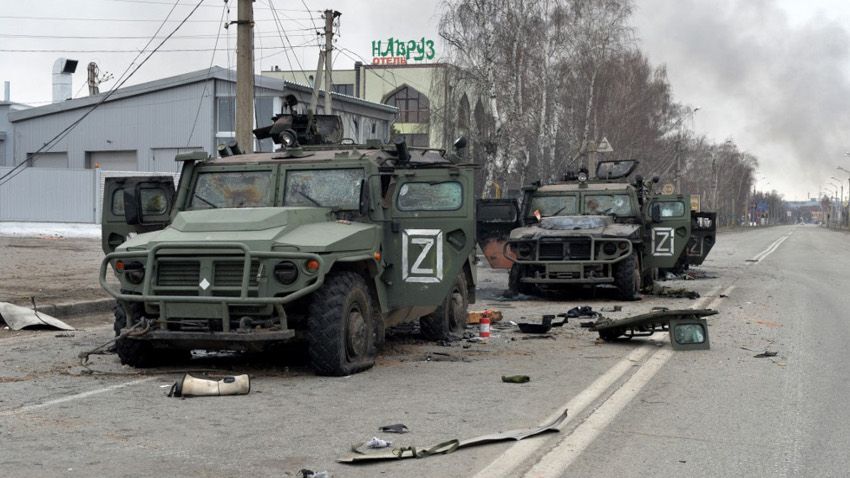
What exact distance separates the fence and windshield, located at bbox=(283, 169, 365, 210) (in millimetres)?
25586

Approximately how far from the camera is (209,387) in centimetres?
725

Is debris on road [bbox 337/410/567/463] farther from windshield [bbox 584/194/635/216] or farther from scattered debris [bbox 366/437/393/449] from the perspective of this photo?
windshield [bbox 584/194/635/216]

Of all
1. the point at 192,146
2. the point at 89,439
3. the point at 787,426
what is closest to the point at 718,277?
the point at 787,426

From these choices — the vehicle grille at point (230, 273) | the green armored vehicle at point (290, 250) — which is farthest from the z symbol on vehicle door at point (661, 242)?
the vehicle grille at point (230, 273)

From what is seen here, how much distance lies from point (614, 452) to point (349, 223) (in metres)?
3.71

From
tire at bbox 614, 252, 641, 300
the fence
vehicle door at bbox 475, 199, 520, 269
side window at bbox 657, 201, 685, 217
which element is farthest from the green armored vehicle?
the fence

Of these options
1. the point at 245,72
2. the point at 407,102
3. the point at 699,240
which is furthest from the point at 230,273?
the point at 407,102

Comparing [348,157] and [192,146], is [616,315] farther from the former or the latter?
[192,146]

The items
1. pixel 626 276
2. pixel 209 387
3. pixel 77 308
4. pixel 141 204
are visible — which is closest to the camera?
pixel 209 387

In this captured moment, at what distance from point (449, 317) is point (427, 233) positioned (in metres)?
1.85

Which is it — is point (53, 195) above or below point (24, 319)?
above

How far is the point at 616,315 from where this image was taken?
13.6 meters

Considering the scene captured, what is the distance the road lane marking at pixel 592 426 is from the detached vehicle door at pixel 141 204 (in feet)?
14.5

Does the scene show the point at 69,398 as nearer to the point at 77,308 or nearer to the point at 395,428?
the point at 395,428
